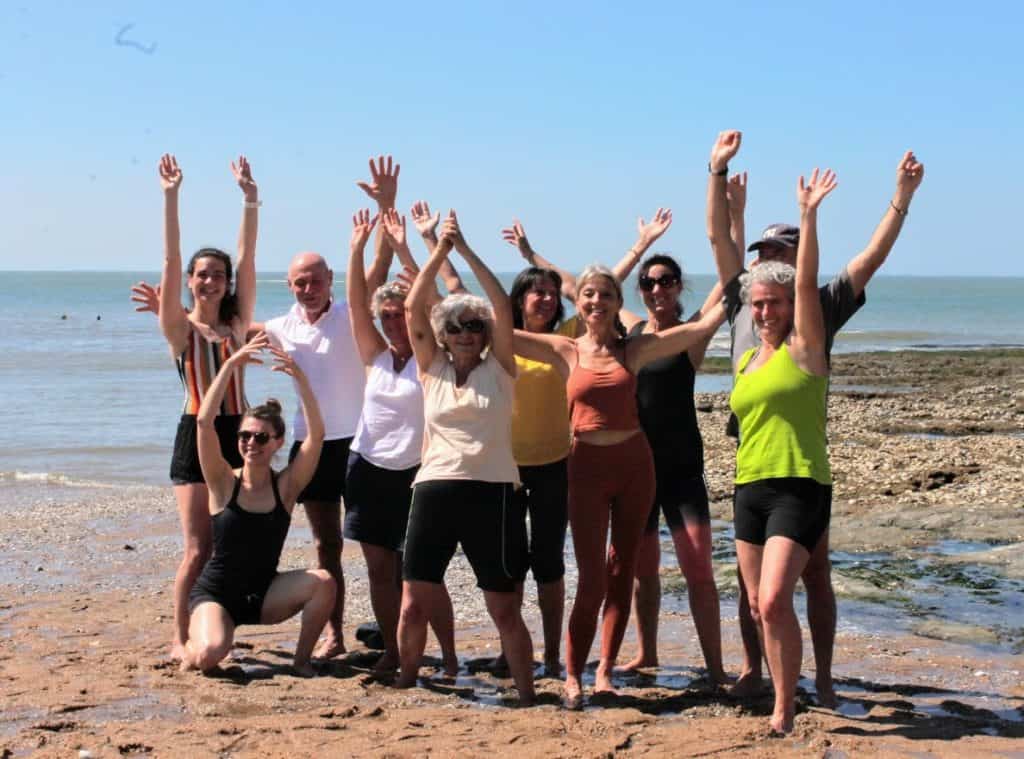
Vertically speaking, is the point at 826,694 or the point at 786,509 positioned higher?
the point at 786,509

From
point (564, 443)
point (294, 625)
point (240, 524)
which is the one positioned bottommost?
point (294, 625)

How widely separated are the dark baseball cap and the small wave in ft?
34.7

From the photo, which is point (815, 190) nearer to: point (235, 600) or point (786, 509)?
point (786, 509)

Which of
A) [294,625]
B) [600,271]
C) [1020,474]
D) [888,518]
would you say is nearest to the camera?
[600,271]

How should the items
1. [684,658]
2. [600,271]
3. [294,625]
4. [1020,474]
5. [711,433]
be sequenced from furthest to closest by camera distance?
Answer: [711,433]
[1020,474]
[294,625]
[684,658]
[600,271]

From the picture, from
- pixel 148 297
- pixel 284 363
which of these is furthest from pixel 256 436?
pixel 148 297

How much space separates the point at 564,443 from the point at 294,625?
102 inches

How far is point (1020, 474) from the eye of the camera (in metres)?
13.5

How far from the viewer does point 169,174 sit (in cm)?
707

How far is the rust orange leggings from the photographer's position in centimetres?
610

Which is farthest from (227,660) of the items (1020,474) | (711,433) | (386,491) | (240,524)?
(711,433)

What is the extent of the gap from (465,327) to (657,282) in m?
1.21

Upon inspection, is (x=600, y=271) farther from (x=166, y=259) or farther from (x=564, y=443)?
(x=166, y=259)

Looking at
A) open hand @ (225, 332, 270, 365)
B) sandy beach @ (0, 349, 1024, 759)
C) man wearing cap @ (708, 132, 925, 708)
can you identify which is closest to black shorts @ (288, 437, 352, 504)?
open hand @ (225, 332, 270, 365)
